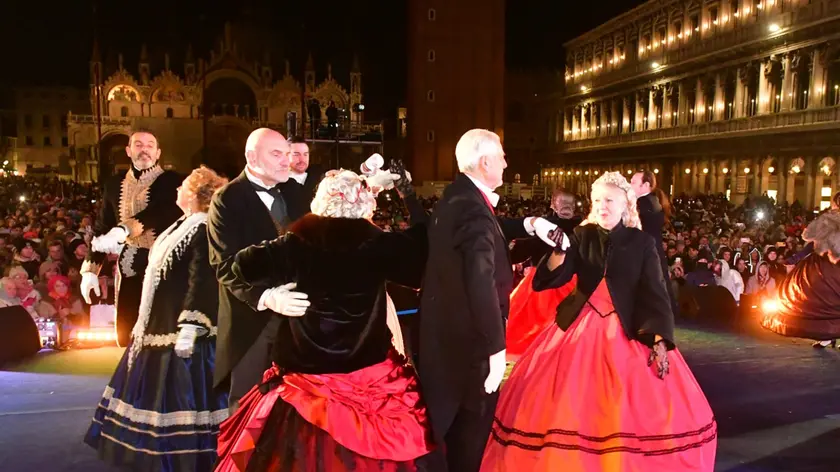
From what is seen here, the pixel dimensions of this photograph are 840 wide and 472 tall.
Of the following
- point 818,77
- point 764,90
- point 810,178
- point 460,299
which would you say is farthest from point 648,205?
point 764,90

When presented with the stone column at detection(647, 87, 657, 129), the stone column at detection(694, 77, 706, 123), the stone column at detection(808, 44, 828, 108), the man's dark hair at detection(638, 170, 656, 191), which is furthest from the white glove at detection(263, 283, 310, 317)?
the stone column at detection(647, 87, 657, 129)

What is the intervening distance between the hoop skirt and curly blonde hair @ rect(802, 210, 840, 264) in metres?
6.97

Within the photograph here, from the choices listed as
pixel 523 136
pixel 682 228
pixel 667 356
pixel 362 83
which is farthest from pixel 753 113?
pixel 362 83

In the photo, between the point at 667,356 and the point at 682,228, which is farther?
the point at 682,228

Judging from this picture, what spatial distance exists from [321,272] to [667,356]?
2.44m

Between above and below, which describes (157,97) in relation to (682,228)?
above

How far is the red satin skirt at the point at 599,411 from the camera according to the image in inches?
165

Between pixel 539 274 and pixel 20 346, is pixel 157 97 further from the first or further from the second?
pixel 539 274

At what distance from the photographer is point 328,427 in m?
3.43

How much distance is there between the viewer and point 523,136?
6844 centimetres

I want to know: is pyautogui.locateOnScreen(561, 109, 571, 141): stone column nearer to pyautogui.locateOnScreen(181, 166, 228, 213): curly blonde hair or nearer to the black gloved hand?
pyautogui.locateOnScreen(181, 166, 228, 213): curly blonde hair

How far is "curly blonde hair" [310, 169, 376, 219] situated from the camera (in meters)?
3.50

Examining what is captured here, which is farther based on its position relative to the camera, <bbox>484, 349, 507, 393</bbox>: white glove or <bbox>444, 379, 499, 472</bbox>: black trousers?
<bbox>444, 379, 499, 472</bbox>: black trousers

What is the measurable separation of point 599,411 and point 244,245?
7.62 ft
